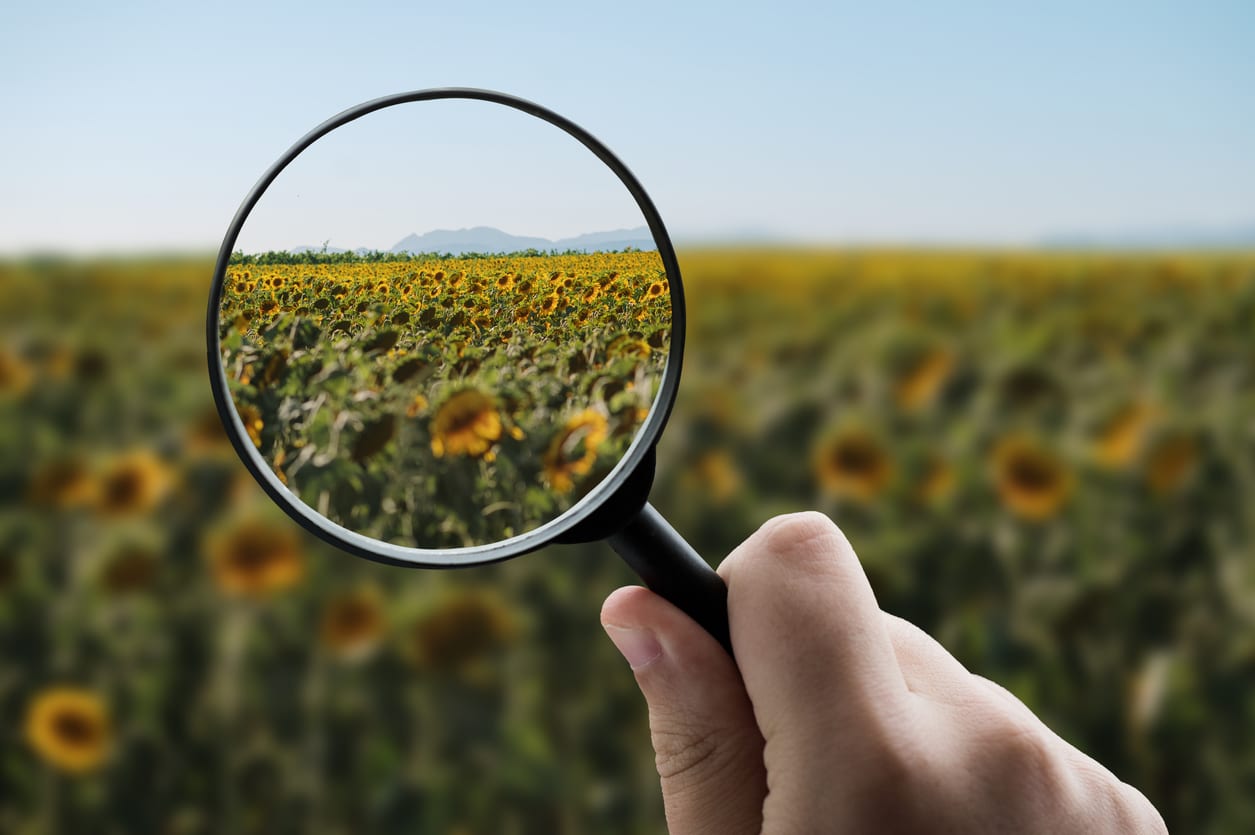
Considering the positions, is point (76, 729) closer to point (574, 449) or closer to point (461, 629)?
point (461, 629)

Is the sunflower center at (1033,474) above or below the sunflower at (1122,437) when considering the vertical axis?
below

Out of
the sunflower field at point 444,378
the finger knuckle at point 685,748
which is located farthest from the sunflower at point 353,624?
the finger knuckle at point 685,748

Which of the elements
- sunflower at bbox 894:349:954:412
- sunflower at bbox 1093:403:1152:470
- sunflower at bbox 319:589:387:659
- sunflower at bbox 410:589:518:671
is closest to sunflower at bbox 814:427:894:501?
sunflower at bbox 894:349:954:412

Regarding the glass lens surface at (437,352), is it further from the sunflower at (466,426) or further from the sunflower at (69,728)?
the sunflower at (69,728)

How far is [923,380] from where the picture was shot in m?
1.81

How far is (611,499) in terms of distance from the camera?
712 millimetres

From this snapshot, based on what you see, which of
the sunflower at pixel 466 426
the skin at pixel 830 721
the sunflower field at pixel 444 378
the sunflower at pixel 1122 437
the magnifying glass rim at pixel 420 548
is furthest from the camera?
the sunflower at pixel 1122 437

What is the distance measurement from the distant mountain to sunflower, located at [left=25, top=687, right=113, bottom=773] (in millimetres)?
A: 993

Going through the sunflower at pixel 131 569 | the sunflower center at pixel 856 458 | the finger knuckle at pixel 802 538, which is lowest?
the sunflower at pixel 131 569

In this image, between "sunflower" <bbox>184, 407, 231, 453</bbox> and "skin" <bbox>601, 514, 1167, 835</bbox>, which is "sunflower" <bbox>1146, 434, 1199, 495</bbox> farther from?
"sunflower" <bbox>184, 407, 231, 453</bbox>

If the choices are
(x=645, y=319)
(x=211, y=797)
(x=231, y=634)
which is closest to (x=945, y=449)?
(x=645, y=319)

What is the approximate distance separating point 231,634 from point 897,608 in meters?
1.00

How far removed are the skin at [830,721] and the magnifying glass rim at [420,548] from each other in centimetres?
9

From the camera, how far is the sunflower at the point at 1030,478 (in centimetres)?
173
